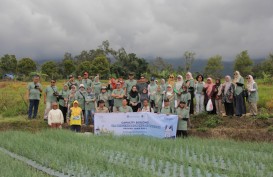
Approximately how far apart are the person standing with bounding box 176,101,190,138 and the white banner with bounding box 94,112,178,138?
0.17 meters

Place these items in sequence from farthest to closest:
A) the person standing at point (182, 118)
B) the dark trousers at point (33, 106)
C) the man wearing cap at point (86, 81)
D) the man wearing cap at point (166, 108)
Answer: the dark trousers at point (33, 106), the man wearing cap at point (86, 81), the man wearing cap at point (166, 108), the person standing at point (182, 118)

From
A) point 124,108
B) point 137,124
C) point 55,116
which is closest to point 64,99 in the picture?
point 55,116

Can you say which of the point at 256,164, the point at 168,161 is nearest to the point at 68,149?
the point at 168,161

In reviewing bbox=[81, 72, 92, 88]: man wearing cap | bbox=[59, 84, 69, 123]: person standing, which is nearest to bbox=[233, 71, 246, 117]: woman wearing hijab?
bbox=[81, 72, 92, 88]: man wearing cap

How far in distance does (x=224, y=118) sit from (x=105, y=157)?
20.2 feet

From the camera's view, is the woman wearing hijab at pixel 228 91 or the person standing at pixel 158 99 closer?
the woman wearing hijab at pixel 228 91

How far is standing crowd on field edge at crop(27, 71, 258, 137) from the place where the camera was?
480 inches

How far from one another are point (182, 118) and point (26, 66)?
4468cm

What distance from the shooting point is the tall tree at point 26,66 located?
52938 mm

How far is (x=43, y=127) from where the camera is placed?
1375 centimetres

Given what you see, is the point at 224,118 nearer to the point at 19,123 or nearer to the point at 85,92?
the point at 85,92

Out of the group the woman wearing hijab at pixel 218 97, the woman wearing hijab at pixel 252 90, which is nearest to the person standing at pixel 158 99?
the woman wearing hijab at pixel 218 97

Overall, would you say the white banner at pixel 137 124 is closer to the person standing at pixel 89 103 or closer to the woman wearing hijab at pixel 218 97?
the person standing at pixel 89 103

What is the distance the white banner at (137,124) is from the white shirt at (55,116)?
124cm
